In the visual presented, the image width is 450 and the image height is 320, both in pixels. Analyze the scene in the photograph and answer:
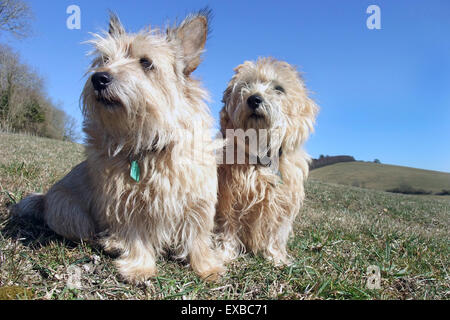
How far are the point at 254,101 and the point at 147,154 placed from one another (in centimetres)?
119

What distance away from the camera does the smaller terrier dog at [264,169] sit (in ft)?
9.89

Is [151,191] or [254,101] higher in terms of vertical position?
[254,101]

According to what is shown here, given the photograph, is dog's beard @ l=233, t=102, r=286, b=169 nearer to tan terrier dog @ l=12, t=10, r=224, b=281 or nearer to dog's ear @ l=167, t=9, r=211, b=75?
tan terrier dog @ l=12, t=10, r=224, b=281

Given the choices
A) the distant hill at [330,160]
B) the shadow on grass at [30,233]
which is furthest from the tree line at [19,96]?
the distant hill at [330,160]

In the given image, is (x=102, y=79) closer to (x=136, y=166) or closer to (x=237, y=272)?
(x=136, y=166)

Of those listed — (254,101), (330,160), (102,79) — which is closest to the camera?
(102,79)

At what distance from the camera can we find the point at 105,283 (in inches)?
85.8

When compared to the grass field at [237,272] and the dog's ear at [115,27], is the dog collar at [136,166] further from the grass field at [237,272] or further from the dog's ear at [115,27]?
the dog's ear at [115,27]

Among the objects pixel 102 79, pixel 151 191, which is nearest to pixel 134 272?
pixel 151 191

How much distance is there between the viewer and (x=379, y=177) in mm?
34906

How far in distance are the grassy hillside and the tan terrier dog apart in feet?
90.7

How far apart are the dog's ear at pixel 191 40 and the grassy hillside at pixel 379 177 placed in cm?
2772
